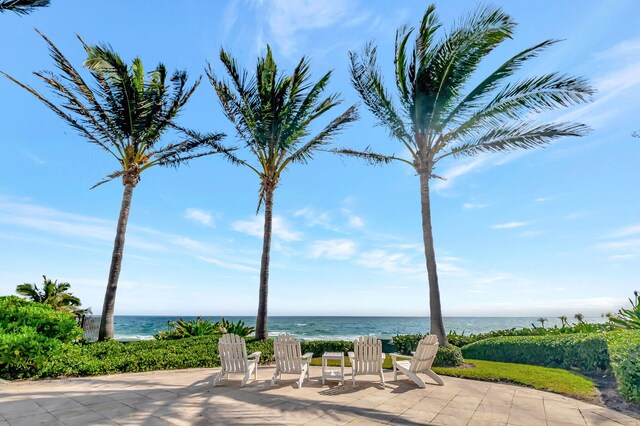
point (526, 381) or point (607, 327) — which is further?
point (607, 327)

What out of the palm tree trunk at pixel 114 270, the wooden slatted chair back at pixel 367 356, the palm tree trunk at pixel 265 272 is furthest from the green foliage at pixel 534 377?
the palm tree trunk at pixel 114 270

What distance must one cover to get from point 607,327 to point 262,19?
1609 cm

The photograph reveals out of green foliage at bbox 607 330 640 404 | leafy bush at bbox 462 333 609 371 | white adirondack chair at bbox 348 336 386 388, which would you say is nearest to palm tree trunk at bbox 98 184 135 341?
white adirondack chair at bbox 348 336 386 388

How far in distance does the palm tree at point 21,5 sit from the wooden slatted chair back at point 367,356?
13.5 meters

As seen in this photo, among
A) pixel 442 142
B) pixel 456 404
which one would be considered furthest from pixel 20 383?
pixel 442 142

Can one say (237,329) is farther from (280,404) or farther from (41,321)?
(280,404)

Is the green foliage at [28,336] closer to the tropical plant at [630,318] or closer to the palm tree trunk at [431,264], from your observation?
the palm tree trunk at [431,264]

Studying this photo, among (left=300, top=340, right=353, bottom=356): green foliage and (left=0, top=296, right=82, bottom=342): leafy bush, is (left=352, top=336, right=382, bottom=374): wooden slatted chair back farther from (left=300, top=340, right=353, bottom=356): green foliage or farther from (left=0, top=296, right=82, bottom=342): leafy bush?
(left=0, top=296, right=82, bottom=342): leafy bush

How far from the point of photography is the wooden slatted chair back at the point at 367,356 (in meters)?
7.20

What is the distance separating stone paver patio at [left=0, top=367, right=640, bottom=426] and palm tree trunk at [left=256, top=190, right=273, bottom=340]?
5.45 metres

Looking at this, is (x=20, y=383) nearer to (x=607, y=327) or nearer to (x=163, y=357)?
(x=163, y=357)

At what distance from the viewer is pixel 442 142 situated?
40.2ft

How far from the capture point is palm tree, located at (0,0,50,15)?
33.2 feet

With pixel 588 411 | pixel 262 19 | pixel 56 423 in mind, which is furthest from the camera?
pixel 262 19
